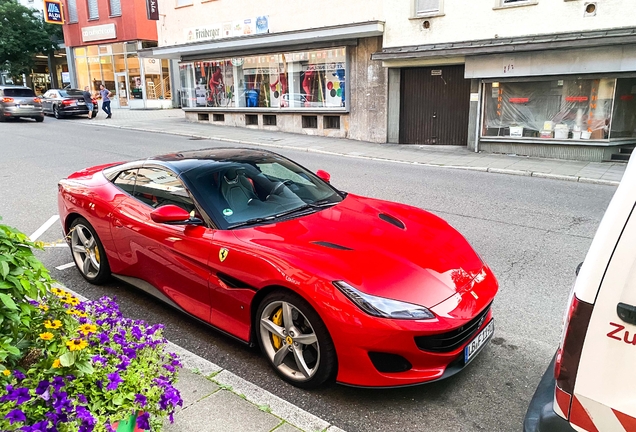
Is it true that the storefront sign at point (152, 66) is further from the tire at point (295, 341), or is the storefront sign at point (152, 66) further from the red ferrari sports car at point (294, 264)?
the tire at point (295, 341)

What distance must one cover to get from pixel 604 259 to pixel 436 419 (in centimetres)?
170

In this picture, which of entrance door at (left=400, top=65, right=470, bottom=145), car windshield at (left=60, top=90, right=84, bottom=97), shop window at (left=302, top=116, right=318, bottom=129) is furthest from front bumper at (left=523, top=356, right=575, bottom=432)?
car windshield at (left=60, top=90, right=84, bottom=97)

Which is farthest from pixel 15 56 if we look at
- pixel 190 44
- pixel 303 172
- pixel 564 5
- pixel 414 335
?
pixel 414 335

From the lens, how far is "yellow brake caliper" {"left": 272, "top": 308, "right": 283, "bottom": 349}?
3336 millimetres

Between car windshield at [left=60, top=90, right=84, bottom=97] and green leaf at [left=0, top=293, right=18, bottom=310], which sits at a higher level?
car windshield at [left=60, top=90, right=84, bottom=97]

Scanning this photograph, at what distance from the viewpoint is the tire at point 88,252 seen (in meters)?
4.87

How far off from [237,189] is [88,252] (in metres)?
1.97

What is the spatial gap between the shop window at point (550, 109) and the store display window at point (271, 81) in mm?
5772

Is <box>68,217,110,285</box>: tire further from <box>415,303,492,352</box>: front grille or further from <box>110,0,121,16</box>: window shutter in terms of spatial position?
<box>110,0,121,16</box>: window shutter

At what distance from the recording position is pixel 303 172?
16.0ft

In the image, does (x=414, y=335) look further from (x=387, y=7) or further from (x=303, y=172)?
(x=387, y=7)

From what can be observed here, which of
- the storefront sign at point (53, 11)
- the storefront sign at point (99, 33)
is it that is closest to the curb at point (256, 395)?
the storefront sign at point (99, 33)

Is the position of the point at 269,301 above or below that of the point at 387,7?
below

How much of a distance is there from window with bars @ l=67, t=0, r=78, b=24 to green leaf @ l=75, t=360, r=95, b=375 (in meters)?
37.6
